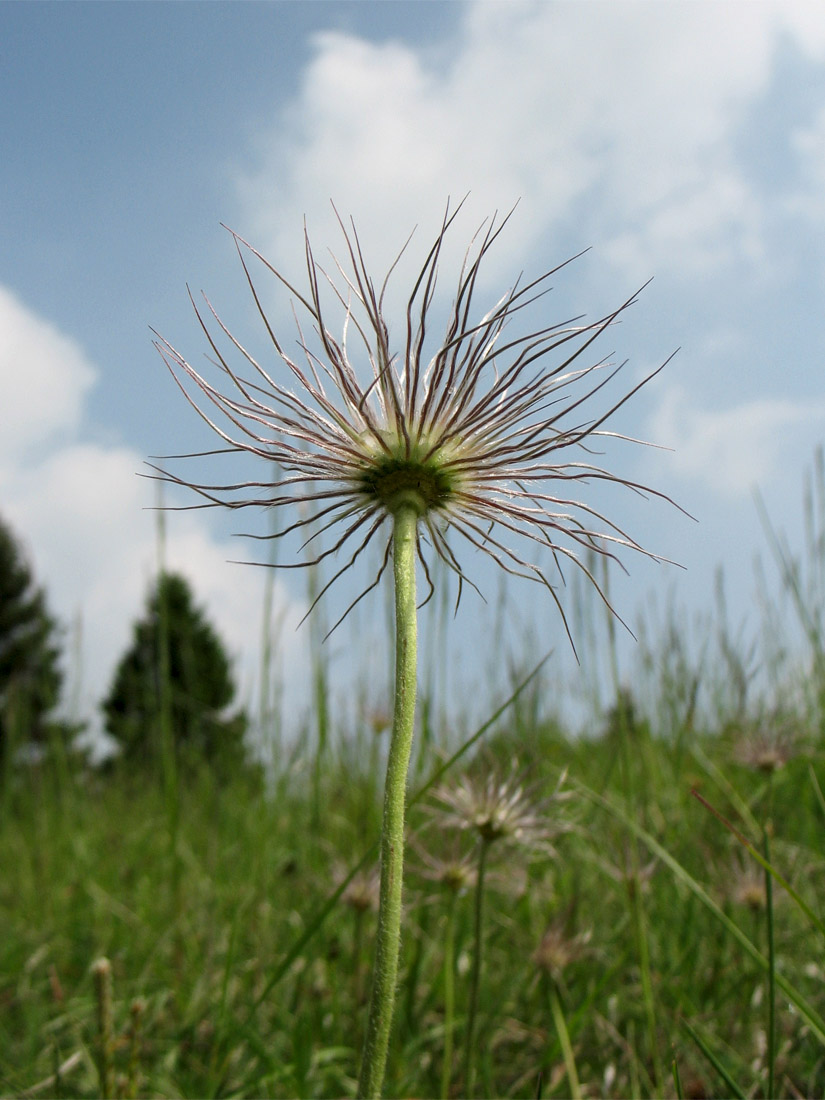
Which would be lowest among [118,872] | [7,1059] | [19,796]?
[7,1059]

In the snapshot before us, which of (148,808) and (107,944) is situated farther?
(148,808)

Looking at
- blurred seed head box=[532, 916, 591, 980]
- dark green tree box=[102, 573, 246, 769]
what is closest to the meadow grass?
blurred seed head box=[532, 916, 591, 980]

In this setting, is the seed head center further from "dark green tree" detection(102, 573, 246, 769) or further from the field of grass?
"dark green tree" detection(102, 573, 246, 769)

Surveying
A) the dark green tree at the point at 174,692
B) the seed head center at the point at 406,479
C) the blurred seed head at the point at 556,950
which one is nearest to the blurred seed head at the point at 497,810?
the blurred seed head at the point at 556,950

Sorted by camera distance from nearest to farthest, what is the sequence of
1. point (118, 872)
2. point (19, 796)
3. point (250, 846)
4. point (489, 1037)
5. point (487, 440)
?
point (487, 440) < point (489, 1037) < point (250, 846) < point (118, 872) < point (19, 796)

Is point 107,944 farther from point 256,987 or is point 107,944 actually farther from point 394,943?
point 394,943

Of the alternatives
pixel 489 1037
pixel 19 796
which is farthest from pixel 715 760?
pixel 19 796

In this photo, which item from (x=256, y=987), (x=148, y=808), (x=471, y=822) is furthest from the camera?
(x=148, y=808)

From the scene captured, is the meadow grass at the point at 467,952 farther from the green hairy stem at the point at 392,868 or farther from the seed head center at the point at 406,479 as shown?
the seed head center at the point at 406,479
